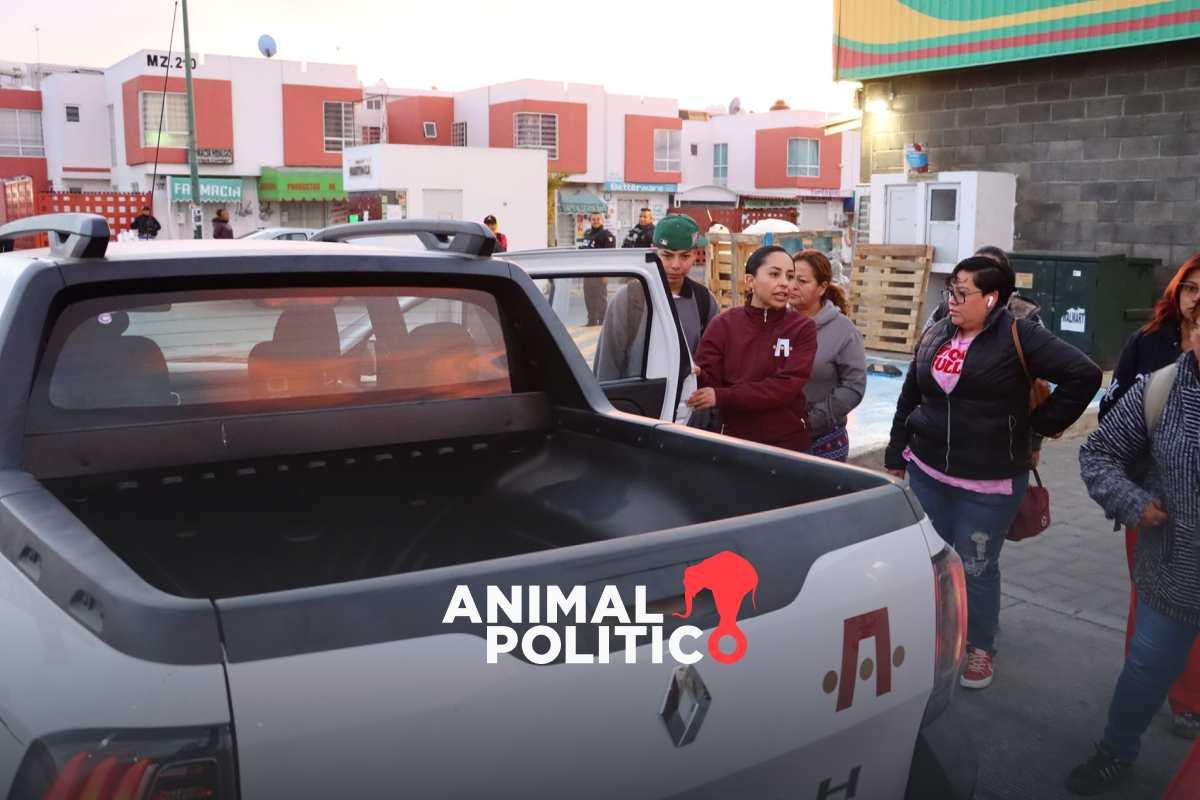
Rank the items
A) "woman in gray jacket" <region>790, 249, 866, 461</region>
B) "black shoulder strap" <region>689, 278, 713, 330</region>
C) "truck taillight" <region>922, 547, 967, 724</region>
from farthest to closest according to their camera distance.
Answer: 1. "black shoulder strap" <region>689, 278, 713, 330</region>
2. "woman in gray jacket" <region>790, 249, 866, 461</region>
3. "truck taillight" <region>922, 547, 967, 724</region>

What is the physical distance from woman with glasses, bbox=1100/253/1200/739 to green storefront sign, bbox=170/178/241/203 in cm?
4268

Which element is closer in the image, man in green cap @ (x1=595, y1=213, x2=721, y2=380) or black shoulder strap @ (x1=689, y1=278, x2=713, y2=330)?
man in green cap @ (x1=595, y1=213, x2=721, y2=380)

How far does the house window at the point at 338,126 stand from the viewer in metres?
46.9

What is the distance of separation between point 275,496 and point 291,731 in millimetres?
1611

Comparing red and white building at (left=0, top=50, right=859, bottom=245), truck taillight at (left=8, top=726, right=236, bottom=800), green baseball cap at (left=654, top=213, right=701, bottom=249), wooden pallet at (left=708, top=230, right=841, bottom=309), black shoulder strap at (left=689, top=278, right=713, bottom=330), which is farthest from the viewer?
red and white building at (left=0, top=50, right=859, bottom=245)

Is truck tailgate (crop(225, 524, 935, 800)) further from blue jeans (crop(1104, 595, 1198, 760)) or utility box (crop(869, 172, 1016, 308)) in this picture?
utility box (crop(869, 172, 1016, 308))

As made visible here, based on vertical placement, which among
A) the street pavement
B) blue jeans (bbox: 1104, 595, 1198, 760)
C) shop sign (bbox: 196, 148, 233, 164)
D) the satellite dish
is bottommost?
the street pavement

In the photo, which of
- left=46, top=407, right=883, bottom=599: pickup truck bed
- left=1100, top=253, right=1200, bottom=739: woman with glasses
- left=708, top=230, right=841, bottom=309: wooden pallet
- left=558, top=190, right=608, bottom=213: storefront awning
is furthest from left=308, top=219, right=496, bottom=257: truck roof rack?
left=558, top=190, right=608, bottom=213: storefront awning

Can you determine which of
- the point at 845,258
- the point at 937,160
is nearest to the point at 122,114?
the point at 845,258

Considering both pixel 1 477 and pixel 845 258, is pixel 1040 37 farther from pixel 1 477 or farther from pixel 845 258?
pixel 1 477

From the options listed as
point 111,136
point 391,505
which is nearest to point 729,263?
point 391,505

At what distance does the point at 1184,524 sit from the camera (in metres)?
3.69

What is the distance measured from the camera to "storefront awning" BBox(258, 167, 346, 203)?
45250 millimetres

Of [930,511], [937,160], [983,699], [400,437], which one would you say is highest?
[937,160]
